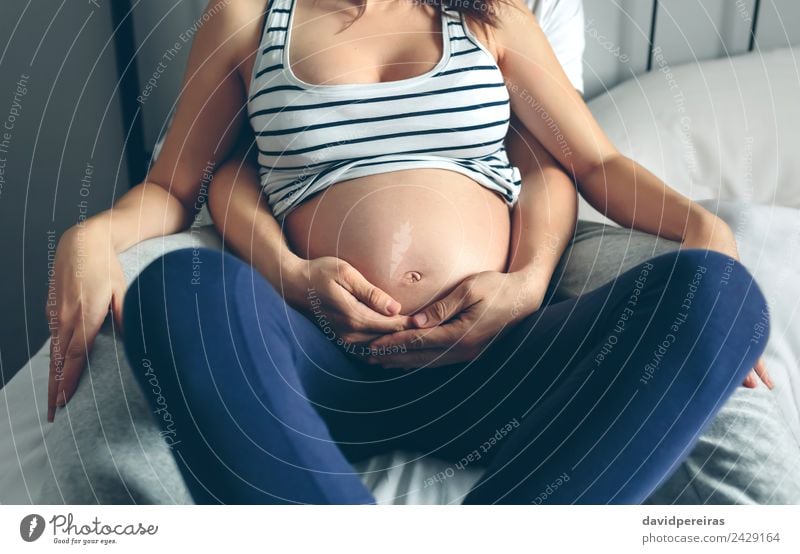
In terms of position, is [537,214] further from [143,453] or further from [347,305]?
[143,453]

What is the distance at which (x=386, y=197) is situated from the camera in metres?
0.53

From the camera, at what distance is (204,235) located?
0.56 m

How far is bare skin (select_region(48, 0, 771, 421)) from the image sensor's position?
0.50 meters

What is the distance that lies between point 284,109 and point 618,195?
0.26 meters

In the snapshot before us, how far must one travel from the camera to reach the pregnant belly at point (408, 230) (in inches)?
20.2

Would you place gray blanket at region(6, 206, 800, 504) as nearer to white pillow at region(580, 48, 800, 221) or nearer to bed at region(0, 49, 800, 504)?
bed at region(0, 49, 800, 504)

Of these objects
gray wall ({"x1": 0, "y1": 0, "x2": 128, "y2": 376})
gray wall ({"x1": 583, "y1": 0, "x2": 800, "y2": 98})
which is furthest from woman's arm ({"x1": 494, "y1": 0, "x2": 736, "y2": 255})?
gray wall ({"x1": 0, "y1": 0, "x2": 128, "y2": 376})

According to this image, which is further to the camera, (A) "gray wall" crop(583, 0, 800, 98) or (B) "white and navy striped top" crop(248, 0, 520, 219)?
(A) "gray wall" crop(583, 0, 800, 98)

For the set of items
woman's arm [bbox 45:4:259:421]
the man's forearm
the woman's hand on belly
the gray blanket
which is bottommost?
the gray blanket

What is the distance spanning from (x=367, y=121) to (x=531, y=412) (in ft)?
0.79

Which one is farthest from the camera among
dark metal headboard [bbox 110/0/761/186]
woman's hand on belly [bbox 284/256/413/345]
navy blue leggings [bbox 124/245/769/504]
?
dark metal headboard [bbox 110/0/761/186]

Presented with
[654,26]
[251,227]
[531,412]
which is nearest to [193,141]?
[251,227]

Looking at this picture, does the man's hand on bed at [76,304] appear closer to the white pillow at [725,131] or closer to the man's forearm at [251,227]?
the man's forearm at [251,227]

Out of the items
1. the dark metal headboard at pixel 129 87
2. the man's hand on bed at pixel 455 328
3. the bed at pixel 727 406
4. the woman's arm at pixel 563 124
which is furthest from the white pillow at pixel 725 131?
the dark metal headboard at pixel 129 87
